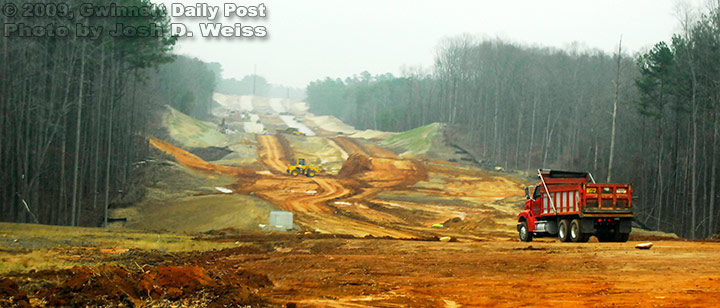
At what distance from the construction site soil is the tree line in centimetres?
298

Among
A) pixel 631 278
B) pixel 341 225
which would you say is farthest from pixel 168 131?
pixel 631 278

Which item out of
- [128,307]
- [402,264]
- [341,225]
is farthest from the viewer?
[341,225]

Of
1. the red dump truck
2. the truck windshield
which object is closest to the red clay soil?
the truck windshield

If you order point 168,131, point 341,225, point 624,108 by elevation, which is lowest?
point 341,225

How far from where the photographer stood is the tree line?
103 ft

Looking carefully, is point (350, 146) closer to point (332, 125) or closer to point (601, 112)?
point (601, 112)

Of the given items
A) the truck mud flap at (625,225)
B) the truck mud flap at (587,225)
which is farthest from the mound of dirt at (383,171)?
the truck mud flap at (587,225)

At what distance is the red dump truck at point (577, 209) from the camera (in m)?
20.9

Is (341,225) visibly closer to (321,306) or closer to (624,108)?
(321,306)

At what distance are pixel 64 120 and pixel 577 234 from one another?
91.2ft

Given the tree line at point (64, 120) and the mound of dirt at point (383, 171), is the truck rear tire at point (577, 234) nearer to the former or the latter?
the tree line at point (64, 120)

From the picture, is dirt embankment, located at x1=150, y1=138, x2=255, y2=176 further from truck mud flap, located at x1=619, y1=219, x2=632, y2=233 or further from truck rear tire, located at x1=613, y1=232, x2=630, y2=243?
truck mud flap, located at x1=619, y1=219, x2=632, y2=233

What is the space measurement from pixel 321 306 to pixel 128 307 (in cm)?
340

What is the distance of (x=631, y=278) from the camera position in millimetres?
13133
